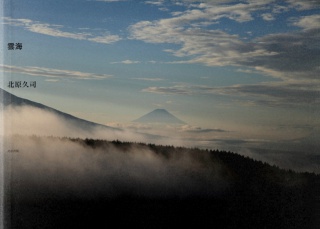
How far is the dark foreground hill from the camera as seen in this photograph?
10.6 m

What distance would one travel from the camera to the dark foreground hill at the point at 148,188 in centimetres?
1058

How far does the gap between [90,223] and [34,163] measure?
10.2 meters

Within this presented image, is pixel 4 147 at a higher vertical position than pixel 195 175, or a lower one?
higher

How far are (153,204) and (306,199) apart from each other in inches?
588

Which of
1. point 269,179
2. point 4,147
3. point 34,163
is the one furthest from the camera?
point 269,179

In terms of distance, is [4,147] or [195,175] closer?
[4,147]

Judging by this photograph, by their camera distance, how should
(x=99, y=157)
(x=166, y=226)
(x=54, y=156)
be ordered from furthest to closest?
1. (x=166, y=226)
2. (x=99, y=157)
3. (x=54, y=156)

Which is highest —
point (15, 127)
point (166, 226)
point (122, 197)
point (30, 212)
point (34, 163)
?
point (15, 127)

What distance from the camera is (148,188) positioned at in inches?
840

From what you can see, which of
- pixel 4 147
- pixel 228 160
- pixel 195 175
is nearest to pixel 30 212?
pixel 4 147

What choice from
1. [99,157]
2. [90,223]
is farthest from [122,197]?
[99,157]

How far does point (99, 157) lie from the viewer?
18422 mm

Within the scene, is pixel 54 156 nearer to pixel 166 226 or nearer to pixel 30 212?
pixel 30 212

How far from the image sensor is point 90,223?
21.8 metres
